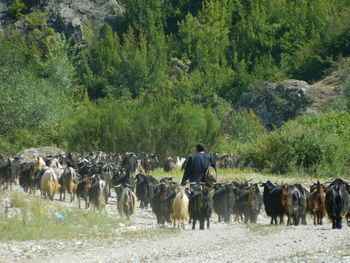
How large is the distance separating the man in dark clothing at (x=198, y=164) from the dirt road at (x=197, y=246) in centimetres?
155

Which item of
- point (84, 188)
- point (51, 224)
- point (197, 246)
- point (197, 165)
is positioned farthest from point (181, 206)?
point (84, 188)

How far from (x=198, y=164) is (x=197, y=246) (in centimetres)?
389

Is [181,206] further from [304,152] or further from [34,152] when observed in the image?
[34,152]

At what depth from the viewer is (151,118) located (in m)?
47.2

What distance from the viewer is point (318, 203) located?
19.1 metres

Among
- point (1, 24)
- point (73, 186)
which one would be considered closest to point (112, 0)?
point (1, 24)

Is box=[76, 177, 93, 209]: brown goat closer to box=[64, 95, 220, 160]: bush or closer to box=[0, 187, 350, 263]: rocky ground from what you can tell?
box=[0, 187, 350, 263]: rocky ground

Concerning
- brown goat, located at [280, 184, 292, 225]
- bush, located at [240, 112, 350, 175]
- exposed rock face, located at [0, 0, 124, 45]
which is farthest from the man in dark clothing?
exposed rock face, located at [0, 0, 124, 45]

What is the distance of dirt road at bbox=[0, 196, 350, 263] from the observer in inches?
540

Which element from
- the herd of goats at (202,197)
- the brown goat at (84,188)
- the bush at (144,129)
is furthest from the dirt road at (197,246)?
the bush at (144,129)

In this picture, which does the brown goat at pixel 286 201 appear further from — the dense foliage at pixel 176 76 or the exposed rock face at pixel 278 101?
the exposed rock face at pixel 278 101

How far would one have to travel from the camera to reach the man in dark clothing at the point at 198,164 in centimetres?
1877

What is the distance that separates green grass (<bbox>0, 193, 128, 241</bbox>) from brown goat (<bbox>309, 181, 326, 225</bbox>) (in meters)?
4.97

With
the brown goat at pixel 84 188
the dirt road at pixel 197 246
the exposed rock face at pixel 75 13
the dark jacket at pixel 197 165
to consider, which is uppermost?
the exposed rock face at pixel 75 13
